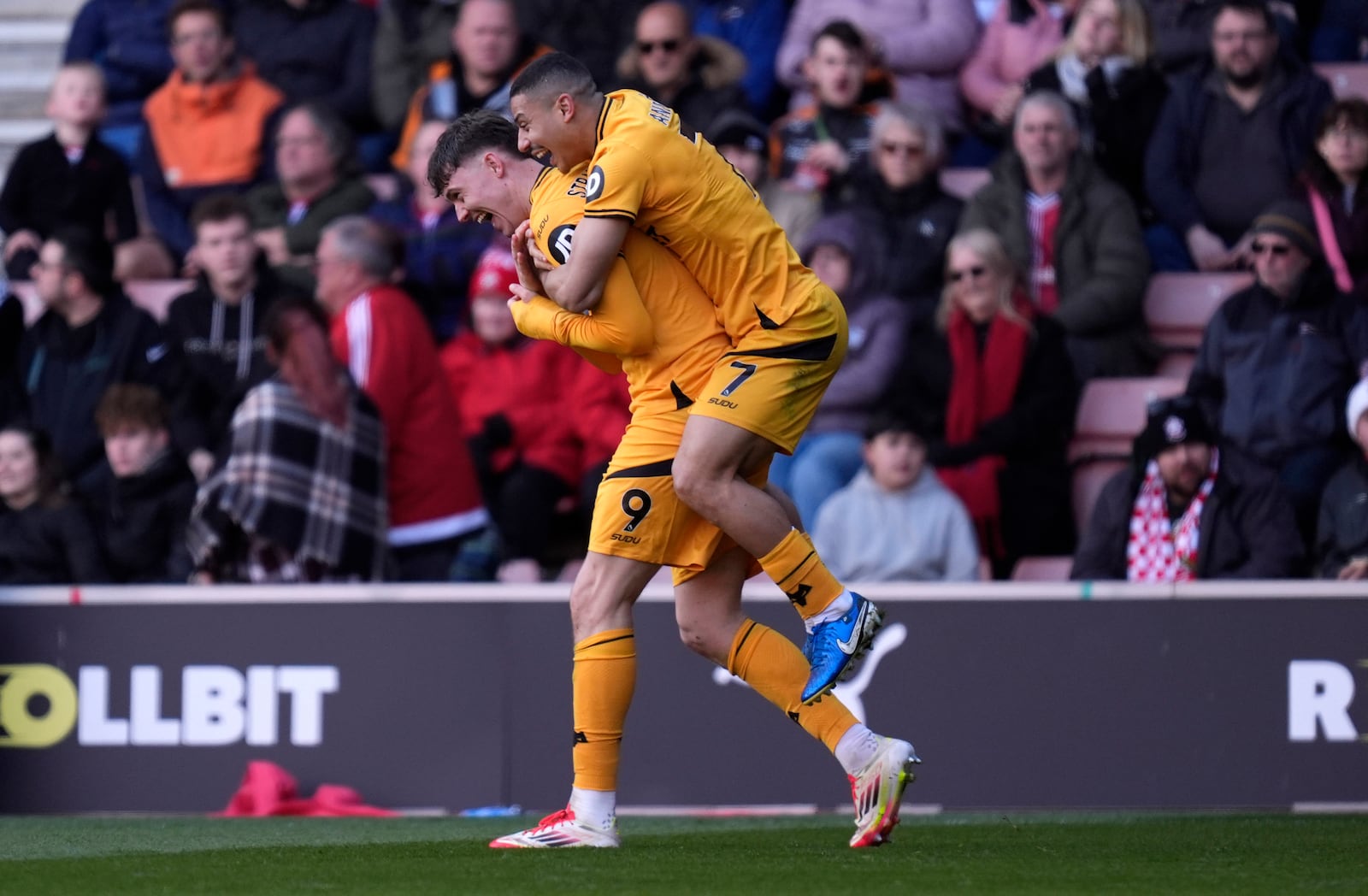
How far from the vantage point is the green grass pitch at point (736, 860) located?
4.95m

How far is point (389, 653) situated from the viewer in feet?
28.2

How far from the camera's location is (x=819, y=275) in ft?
32.3

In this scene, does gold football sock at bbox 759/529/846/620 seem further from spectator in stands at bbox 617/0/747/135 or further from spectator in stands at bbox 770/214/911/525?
spectator in stands at bbox 617/0/747/135

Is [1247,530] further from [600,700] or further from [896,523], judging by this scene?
[600,700]

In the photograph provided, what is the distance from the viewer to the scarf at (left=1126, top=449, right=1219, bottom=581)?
860 centimetres

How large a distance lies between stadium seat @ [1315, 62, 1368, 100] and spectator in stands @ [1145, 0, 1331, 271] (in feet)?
2.21

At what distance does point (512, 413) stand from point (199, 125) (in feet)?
10.2

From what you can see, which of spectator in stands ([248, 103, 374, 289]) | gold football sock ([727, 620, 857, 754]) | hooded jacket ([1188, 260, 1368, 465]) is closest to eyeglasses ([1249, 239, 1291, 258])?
hooded jacket ([1188, 260, 1368, 465])

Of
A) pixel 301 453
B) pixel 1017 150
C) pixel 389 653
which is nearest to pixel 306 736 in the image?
pixel 389 653

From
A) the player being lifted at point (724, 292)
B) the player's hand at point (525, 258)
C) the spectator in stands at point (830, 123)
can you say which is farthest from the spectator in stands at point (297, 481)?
the player being lifted at point (724, 292)

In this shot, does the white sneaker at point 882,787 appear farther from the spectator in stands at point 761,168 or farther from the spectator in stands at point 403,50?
the spectator in stands at point 403,50

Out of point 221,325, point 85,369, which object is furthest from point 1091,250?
point 85,369

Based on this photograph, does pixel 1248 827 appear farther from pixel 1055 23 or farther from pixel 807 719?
pixel 1055 23

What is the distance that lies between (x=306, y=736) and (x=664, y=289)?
3522 millimetres
